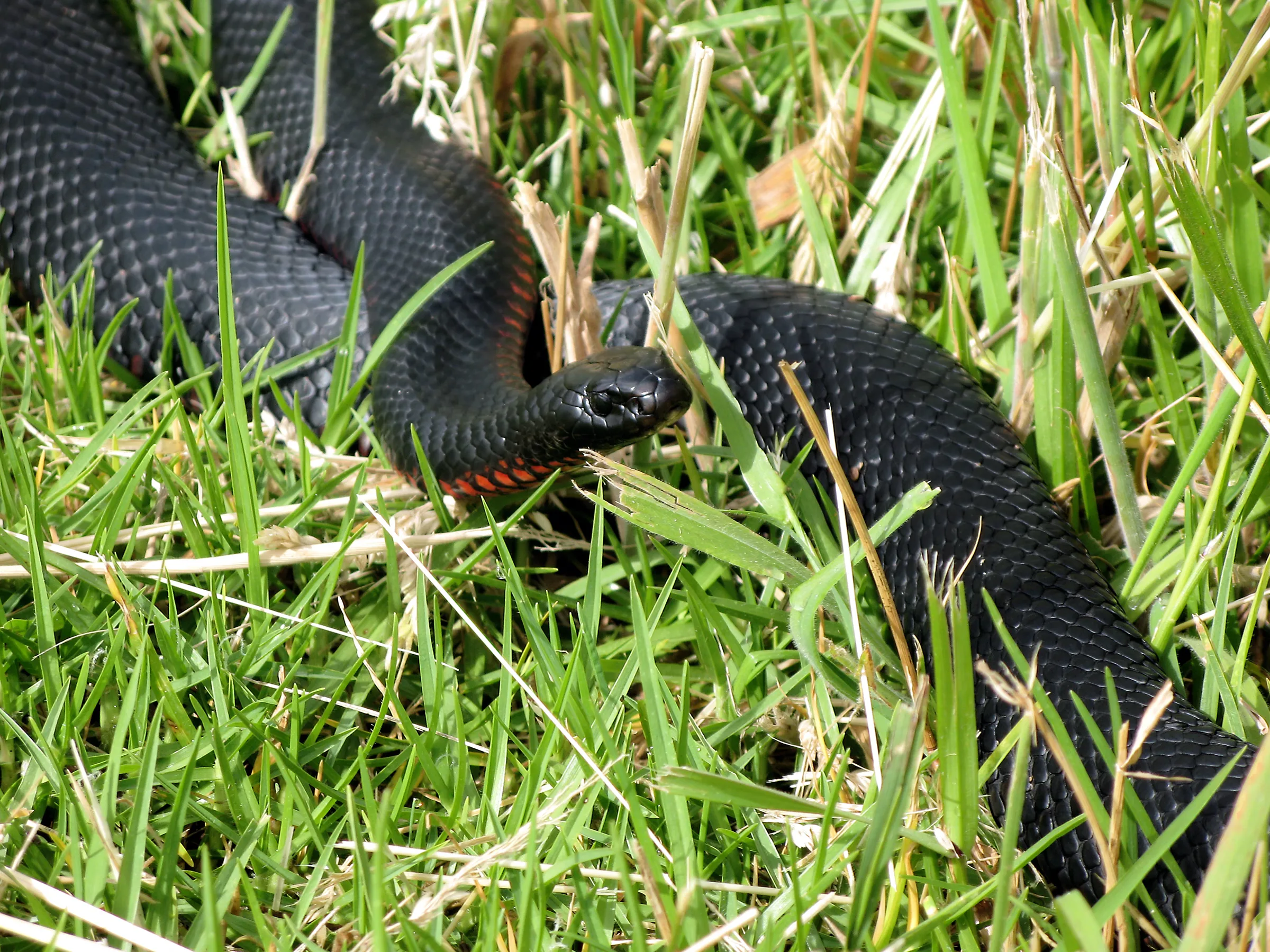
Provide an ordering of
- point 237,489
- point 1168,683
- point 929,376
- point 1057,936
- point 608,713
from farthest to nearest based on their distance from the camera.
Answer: point 929,376 < point 237,489 < point 608,713 < point 1057,936 < point 1168,683

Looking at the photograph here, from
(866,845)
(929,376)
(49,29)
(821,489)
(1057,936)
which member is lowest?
(1057,936)

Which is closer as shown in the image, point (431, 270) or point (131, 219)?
point (431, 270)

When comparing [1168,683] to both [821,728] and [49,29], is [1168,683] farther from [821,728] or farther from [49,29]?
[49,29]

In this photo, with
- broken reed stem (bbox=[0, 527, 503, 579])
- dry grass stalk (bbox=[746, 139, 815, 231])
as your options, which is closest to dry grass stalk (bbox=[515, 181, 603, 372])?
broken reed stem (bbox=[0, 527, 503, 579])

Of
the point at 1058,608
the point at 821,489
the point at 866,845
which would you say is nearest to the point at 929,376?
the point at 821,489

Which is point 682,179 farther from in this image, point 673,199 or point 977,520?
point 977,520

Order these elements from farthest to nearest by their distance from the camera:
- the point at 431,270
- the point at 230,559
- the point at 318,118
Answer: the point at 318,118
the point at 431,270
the point at 230,559

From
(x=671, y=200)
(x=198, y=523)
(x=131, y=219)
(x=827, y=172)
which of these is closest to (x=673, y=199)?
(x=671, y=200)

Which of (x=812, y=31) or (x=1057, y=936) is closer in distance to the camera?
(x=1057, y=936)
